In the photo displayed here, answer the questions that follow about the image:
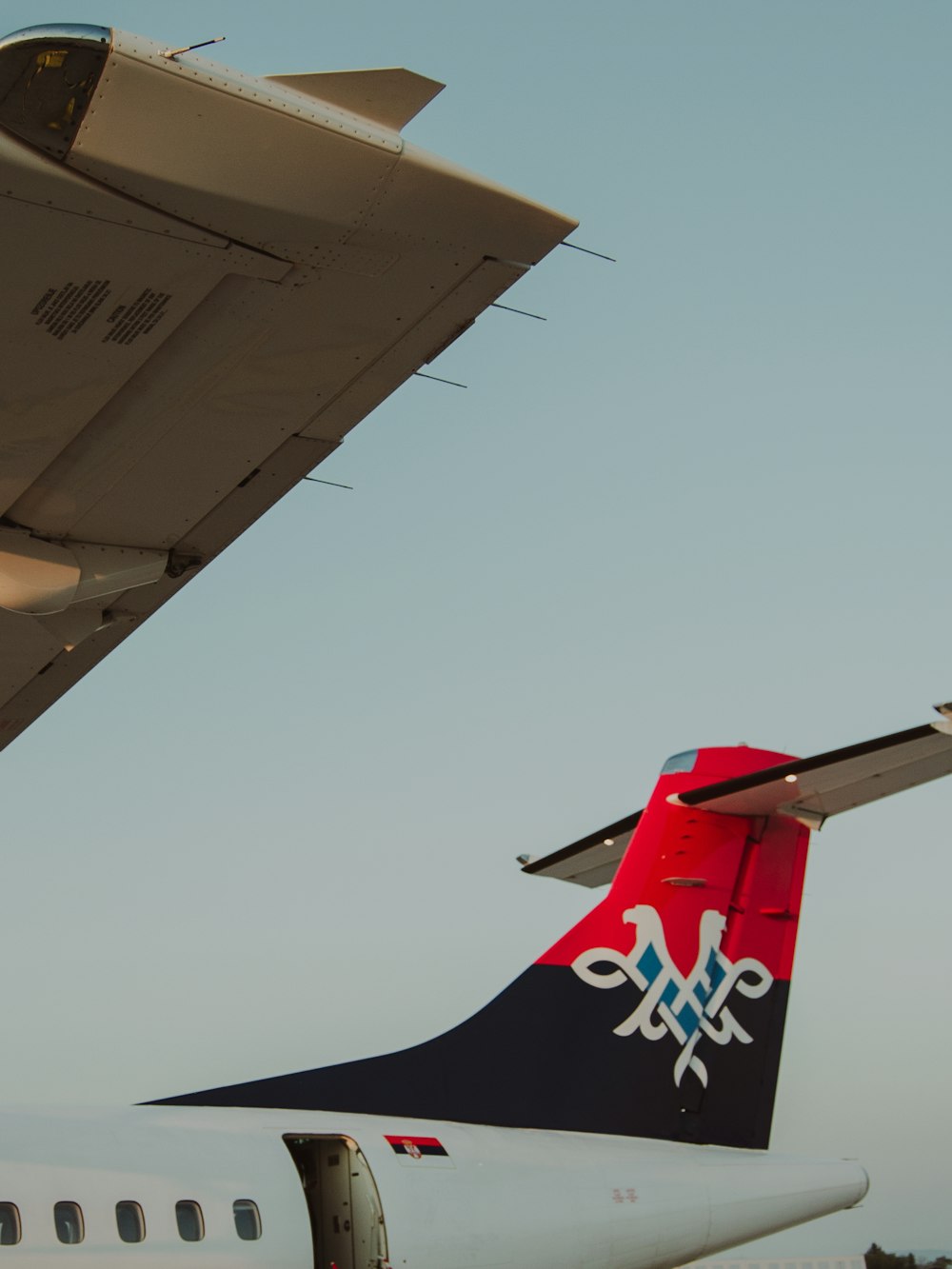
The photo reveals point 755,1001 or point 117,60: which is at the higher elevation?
point 117,60

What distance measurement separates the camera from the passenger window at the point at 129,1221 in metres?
6.29

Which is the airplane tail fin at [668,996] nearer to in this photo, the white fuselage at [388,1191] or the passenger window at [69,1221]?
the white fuselage at [388,1191]

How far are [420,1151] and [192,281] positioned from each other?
484cm

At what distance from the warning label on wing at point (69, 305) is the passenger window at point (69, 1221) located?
156 inches

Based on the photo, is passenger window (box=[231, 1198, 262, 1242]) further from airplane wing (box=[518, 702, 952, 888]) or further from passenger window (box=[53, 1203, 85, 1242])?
airplane wing (box=[518, 702, 952, 888])

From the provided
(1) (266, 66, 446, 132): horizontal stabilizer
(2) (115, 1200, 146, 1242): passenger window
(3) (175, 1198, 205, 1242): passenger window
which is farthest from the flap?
(1) (266, 66, 446, 132): horizontal stabilizer

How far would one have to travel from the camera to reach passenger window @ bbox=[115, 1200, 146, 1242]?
6.29 metres

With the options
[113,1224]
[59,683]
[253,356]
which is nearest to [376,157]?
[253,356]

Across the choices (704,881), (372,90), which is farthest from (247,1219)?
(372,90)

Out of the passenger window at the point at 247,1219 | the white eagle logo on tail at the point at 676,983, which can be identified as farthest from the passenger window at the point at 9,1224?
the white eagle logo on tail at the point at 676,983

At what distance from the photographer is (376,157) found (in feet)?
14.3

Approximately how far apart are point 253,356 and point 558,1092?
5117 mm

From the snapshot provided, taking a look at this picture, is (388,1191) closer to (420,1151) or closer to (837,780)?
(420,1151)

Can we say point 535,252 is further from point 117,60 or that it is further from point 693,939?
point 693,939
